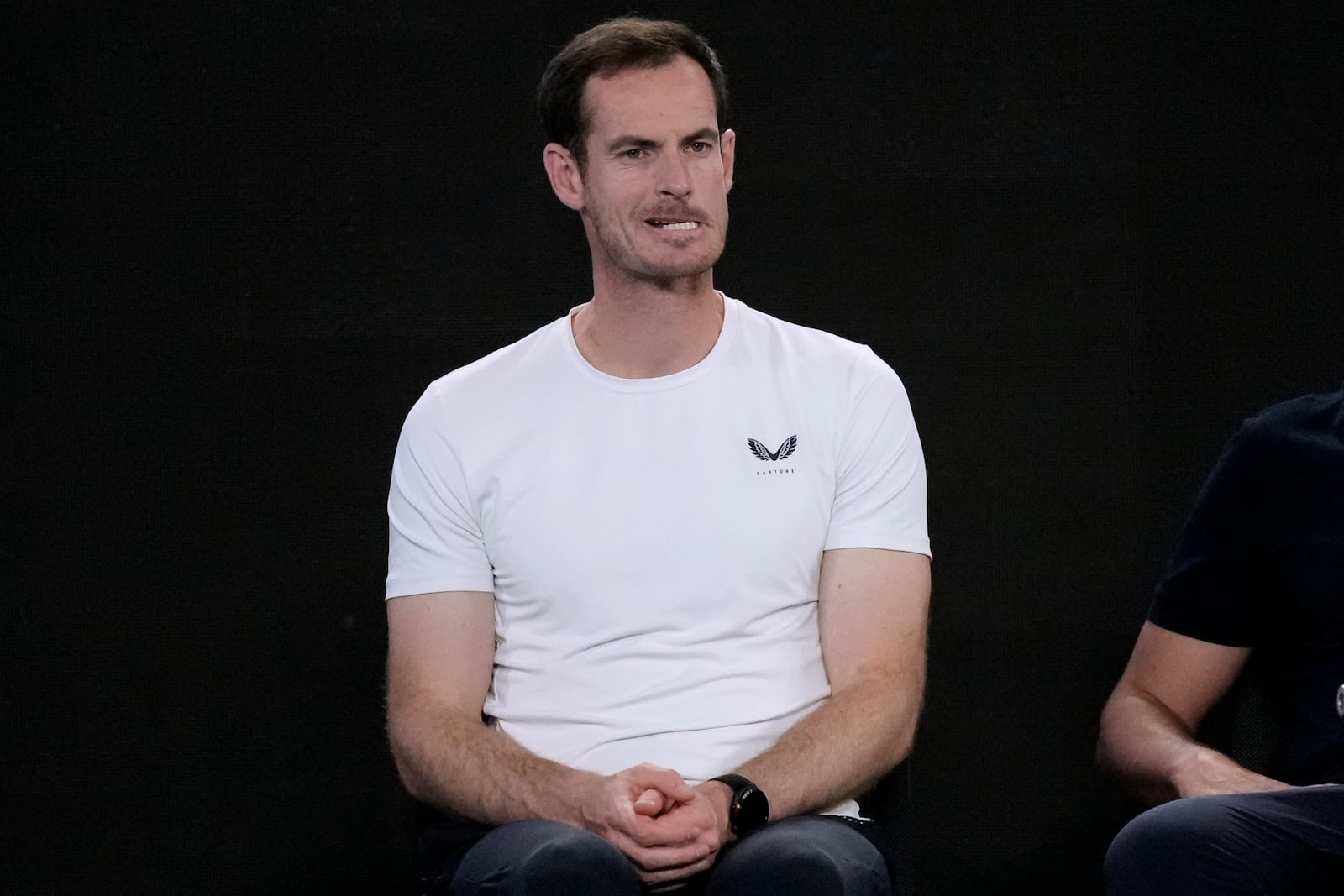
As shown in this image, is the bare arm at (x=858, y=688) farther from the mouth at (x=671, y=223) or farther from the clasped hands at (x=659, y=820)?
the mouth at (x=671, y=223)

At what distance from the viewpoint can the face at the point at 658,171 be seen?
216 cm

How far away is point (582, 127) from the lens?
223cm

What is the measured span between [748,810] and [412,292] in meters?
1.25

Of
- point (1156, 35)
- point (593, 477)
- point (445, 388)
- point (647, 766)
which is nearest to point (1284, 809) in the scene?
point (647, 766)

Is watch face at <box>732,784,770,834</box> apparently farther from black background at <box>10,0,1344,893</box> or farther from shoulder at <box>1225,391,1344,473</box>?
black background at <box>10,0,1344,893</box>

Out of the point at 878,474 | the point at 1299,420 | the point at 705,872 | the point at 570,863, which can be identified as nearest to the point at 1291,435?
the point at 1299,420

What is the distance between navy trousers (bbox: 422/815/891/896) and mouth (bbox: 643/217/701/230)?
78 cm

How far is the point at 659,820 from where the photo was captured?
1.79 meters

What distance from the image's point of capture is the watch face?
1.84 meters

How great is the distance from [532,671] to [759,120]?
1112 mm

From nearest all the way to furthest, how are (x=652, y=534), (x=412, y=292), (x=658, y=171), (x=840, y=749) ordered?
(x=840, y=749)
(x=652, y=534)
(x=658, y=171)
(x=412, y=292)

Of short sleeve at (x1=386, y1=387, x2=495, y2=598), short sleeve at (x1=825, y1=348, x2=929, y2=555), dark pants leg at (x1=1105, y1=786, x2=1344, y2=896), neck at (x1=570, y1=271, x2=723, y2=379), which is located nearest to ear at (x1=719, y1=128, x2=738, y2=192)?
neck at (x1=570, y1=271, x2=723, y2=379)

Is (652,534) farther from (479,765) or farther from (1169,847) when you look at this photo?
(1169,847)

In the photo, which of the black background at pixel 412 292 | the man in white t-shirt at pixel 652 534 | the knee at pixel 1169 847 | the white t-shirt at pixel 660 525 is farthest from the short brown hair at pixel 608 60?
the knee at pixel 1169 847
